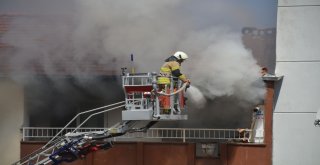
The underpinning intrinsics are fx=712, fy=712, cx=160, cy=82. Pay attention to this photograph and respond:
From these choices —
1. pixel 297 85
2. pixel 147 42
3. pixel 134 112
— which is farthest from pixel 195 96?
pixel 134 112

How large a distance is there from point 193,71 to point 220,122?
171 cm

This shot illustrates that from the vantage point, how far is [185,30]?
14523 millimetres

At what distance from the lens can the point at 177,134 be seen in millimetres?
15469

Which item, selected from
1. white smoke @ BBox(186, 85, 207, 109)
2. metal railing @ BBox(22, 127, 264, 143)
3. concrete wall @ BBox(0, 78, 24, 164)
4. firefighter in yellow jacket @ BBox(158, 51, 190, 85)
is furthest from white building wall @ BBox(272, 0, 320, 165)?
concrete wall @ BBox(0, 78, 24, 164)

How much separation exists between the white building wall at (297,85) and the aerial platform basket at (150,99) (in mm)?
2969

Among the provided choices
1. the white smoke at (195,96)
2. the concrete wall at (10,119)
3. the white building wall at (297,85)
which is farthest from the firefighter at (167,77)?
the concrete wall at (10,119)

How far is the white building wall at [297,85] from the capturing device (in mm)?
14305

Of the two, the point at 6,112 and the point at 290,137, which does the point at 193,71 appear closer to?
the point at 290,137

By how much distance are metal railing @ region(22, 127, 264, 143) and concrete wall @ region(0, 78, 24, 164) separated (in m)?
0.31

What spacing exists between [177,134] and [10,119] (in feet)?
12.2

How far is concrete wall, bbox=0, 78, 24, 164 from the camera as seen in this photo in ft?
51.4

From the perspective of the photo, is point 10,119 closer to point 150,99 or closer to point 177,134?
point 177,134

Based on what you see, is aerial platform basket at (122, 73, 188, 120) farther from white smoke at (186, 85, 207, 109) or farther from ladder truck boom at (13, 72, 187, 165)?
white smoke at (186, 85, 207, 109)

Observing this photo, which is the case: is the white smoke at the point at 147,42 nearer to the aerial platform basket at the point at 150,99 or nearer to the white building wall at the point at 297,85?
the white building wall at the point at 297,85
